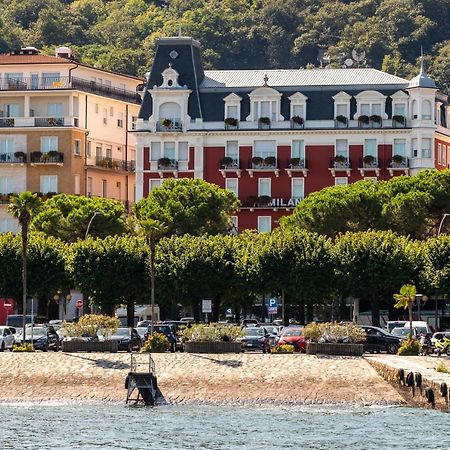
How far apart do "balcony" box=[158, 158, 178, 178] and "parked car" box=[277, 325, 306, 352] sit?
61.4 meters

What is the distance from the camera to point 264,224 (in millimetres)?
185000

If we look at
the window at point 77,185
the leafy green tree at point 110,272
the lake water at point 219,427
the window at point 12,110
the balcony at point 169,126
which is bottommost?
the lake water at point 219,427

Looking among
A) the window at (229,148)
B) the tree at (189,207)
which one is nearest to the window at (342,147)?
the window at (229,148)

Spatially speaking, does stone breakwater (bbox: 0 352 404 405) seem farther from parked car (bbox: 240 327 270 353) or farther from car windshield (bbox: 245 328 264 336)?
car windshield (bbox: 245 328 264 336)

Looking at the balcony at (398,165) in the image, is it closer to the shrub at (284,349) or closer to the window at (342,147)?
the window at (342,147)

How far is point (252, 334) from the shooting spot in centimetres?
13025

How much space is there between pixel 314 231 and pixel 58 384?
60531mm

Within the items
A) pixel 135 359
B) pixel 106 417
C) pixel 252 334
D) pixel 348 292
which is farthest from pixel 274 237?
pixel 106 417

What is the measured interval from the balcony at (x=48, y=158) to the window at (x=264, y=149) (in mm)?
19147

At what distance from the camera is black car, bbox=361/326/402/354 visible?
126375mm

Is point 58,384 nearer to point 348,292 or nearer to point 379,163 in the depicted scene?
point 348,292

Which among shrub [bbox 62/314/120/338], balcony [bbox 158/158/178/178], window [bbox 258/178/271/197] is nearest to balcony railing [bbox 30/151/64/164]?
balcony [bbox 158/158/178/178]

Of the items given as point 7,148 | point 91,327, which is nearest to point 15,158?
point 7,148

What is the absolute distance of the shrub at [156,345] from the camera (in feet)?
380
